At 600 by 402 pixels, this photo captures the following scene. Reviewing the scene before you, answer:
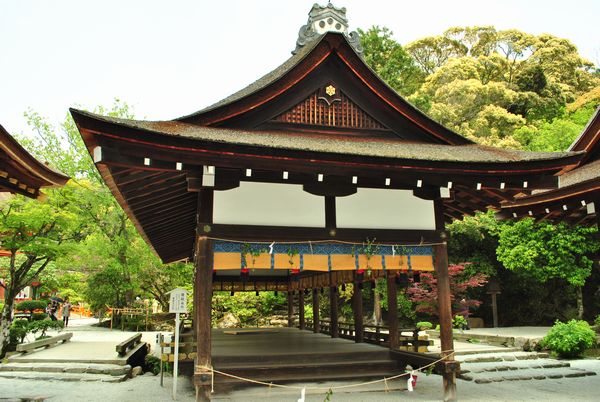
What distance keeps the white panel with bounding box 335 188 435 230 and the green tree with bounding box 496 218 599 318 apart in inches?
498

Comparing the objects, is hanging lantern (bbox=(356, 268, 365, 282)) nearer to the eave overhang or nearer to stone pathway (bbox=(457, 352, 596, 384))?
the eave overhang

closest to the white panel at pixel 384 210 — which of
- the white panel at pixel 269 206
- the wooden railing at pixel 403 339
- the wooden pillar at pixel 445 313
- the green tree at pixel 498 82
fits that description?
the wooden pillar at pixel 445 313

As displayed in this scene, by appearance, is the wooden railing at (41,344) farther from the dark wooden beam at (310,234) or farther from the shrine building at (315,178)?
the dark wooden beam at (310,234)

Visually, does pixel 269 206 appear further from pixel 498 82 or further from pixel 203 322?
pixel 498 82

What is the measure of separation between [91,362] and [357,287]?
810cm

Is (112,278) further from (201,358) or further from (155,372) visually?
(201,358)

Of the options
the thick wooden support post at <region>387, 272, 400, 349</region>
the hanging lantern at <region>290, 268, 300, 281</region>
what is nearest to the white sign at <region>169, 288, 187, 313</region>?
the hanging lantern at <region>290, 268, 300, 281</region>

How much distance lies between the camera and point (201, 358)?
743 cm

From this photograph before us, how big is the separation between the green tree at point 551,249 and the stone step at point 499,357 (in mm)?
6289

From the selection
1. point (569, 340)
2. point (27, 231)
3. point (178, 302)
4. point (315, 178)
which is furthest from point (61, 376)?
point (569, 340)

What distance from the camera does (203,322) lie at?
7.47 m

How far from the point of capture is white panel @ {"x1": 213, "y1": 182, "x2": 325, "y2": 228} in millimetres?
8109

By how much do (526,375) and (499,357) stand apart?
1884 millimetres

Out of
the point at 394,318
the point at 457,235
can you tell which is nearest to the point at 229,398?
the point at 394,318
